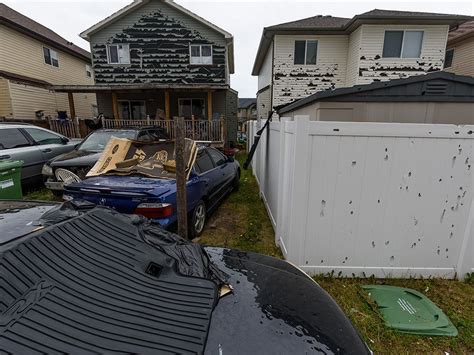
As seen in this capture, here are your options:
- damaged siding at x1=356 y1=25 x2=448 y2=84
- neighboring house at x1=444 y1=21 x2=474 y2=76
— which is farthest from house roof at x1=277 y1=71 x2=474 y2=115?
neighboring house at x1=444 y1=21 x2=474 y2=76

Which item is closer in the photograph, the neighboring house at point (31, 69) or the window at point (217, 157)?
the window at point (217, 157)

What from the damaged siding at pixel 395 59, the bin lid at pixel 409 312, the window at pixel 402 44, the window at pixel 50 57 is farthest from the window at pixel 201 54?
the bin lid at pixel 409 312

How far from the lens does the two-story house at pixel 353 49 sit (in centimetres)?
1201

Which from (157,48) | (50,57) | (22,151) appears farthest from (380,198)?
(50,57)

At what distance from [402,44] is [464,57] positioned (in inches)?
235

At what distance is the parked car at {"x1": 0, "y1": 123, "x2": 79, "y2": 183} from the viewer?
6047 mm

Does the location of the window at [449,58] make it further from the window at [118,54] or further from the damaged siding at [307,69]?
the window at [118,54]

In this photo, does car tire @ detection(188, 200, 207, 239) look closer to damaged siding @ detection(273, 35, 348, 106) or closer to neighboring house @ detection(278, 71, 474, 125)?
neighboring house @ detection(278, 71, 474, 125)

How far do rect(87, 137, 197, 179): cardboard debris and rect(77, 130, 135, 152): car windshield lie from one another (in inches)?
93.6

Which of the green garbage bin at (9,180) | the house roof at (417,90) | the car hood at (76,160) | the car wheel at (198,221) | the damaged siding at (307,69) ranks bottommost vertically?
the car wheel at (198,221)

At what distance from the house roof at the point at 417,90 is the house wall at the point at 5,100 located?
630 inches

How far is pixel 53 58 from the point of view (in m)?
16.9

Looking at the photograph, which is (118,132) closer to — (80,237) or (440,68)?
(80,237)

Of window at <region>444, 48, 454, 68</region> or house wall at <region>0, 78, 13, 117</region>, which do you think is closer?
house wall at <region>0, 78, 13, 117</region>
